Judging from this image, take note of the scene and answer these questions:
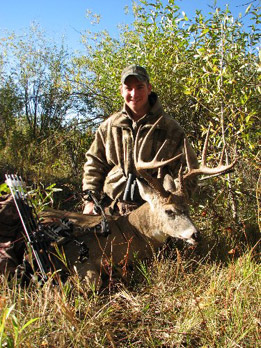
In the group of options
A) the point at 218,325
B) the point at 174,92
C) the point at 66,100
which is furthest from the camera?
the point at 66,100

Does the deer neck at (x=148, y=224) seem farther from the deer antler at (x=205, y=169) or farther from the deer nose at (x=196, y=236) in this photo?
the deer antler at (x=205, y=169)

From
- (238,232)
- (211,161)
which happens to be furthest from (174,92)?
(238,232)

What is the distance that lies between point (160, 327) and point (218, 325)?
399mm

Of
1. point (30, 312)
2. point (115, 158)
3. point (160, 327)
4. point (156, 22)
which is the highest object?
point (156, 22)

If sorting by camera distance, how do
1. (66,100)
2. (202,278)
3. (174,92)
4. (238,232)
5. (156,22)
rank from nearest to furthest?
(202,278) → (238,232) → (156,22) → (174,92) → (66,100)

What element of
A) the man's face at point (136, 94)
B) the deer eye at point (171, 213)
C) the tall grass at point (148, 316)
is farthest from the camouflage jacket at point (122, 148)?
the tall grass at point (148, 316)

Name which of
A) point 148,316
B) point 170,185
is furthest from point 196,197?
point 148,316

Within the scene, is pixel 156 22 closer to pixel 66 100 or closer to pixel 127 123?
pixel 127 123

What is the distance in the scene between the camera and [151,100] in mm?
4590

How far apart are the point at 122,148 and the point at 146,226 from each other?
3.99ft

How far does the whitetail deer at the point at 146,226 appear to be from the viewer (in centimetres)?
358

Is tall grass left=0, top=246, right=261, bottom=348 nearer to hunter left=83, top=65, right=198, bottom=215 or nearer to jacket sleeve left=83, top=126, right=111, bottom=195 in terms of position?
hunter left=83, top=65, right=198, bottom=215

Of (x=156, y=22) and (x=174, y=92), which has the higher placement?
(x=156, y=22)

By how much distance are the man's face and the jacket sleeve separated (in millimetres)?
623
